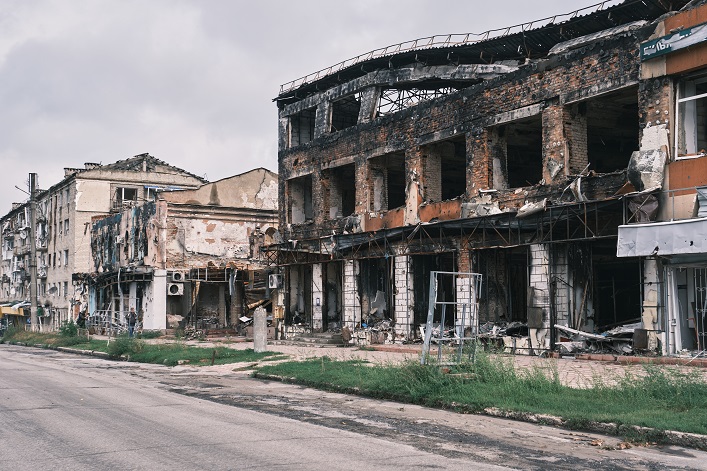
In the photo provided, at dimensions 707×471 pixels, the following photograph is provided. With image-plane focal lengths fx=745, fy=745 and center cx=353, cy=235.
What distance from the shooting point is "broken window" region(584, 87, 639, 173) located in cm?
2109

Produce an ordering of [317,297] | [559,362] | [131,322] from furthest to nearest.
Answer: [131,322]
[317,297]
[559,362]

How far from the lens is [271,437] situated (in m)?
9.04

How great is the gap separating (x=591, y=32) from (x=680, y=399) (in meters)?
17.4

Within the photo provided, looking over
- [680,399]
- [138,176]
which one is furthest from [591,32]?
[138,176]

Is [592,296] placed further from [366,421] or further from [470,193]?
[366,421]

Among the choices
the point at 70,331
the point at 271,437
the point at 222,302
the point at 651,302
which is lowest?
the point at 70,331

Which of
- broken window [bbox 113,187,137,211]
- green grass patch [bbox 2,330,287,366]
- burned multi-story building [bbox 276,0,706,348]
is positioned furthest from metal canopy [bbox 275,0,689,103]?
broken window [bbox 113,187,137,211]

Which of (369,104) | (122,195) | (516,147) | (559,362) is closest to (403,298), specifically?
(516,147)

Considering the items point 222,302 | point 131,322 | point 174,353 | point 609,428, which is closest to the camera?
point 609,428

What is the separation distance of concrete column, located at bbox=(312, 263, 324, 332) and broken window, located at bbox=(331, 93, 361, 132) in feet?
20.9

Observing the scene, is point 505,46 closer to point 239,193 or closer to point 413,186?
point 413,186

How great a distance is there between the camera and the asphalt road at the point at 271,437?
25.2 feet

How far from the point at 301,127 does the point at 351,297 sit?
30.3ft

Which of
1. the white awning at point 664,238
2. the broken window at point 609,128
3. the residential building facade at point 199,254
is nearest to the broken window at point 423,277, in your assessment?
the broken window at point 609,128
